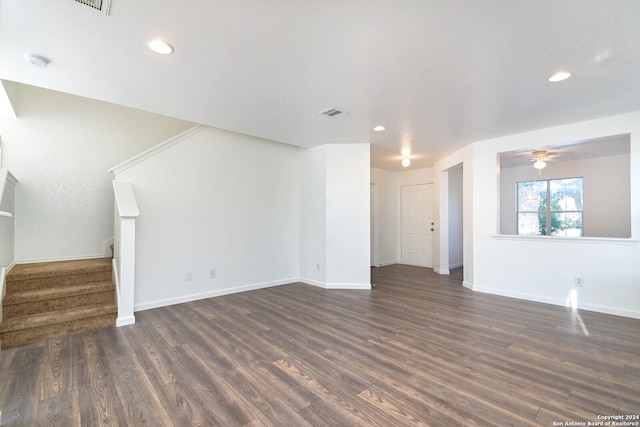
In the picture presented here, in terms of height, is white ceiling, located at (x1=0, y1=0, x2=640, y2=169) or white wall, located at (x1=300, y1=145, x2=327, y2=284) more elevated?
white ceiling, located at (x1=0, y1=0, x2=640, y2=169)

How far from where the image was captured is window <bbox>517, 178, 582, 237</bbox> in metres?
6.10

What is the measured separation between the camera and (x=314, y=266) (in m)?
5.02

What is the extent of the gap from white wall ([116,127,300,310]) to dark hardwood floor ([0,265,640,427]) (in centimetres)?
64

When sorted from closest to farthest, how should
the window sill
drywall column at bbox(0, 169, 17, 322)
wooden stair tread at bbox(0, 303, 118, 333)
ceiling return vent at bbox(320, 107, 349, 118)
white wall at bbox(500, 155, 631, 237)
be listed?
wooden stair tread at bbox(0, 303, 118, 333), drywall column at bbox(0, 169, 17, 322), ceiling return vent at bbox(320, 107, 349, 118), the window sill, white wall at bbox(500, 155, 631, 237)

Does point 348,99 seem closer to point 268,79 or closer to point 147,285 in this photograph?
point 268,79

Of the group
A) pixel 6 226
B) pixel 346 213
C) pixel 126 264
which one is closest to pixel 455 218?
pixel 346 213

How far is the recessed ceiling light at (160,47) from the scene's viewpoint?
195cm

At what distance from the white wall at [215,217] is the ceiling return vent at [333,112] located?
1867mm

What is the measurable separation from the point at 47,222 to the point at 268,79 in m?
3.80

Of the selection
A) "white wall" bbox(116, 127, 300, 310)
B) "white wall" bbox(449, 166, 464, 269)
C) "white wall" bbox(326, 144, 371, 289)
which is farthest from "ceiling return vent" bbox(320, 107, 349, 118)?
"white wall" bbox(449, 166, 464, 269)

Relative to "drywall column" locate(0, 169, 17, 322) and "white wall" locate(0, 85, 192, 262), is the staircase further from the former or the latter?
"white wall" locate(0, 85, 192, 262)

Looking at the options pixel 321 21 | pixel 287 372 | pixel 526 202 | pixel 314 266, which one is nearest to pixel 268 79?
pixel 321 21

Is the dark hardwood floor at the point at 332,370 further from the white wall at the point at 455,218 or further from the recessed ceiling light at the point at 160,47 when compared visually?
the white wall at the point at 455,218

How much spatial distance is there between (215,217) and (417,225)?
5008 millimetres
